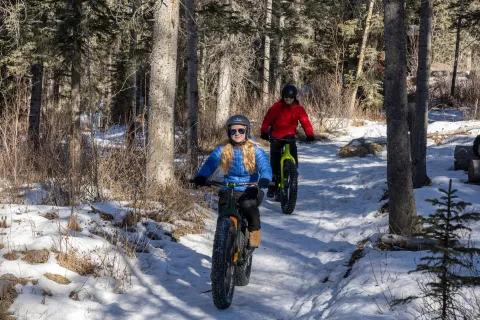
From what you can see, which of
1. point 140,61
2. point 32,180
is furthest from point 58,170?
point 140,61

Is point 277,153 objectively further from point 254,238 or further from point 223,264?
point 223,264

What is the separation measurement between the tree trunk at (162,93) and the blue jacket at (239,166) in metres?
2.71

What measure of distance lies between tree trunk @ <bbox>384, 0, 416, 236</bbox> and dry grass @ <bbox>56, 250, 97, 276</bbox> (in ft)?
12.0

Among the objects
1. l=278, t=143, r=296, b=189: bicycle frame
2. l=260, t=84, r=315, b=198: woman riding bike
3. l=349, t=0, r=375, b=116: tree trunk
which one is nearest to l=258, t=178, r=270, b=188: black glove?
l=278, t=143, r=296, b=189: bicycle frame

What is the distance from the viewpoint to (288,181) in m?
8.58

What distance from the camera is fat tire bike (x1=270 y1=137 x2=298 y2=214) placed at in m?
8.57

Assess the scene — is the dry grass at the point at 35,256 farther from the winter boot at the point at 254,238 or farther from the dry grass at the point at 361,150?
the dry grass at the point at 361,150

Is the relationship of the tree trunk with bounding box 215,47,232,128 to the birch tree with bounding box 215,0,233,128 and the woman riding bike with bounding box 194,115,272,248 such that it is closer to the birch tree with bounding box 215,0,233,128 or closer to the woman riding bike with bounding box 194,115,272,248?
the birch tree with bounding box 215,0,233,128

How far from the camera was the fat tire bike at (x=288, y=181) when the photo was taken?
28.1 feet

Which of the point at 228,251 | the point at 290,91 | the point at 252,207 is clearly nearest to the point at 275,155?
the point at 290,91

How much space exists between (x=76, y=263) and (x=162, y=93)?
3.50 meters

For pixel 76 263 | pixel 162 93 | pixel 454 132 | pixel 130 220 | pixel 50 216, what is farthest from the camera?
pixel 454 132

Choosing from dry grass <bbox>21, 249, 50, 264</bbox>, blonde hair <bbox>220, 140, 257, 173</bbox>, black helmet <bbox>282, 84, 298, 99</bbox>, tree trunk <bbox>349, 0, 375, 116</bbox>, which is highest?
tree trunk <bbox>349, 0, 375, 116</bbox>

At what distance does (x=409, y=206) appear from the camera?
6.14 m
